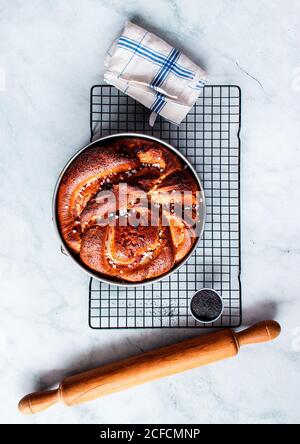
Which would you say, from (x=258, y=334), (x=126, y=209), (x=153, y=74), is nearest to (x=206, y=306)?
(x=258, y=334)

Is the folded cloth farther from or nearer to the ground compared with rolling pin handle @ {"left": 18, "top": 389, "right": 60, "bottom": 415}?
farther from the ground

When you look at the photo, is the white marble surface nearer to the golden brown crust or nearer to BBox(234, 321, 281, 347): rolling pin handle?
BBox(234, 321, 281, 347): rolling pin handle

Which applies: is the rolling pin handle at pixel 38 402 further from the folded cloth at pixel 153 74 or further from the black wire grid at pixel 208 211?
the folded cloth at pixel 153 74

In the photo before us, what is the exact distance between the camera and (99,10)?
69.3 inches

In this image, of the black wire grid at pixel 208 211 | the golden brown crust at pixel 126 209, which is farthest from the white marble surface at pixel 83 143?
the golden brown crust at pixel 126 209

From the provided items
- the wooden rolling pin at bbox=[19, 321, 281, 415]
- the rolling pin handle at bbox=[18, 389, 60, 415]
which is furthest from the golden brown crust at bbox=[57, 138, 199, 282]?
the rolling pin handle at bbox=[18, 389, 60, 415]

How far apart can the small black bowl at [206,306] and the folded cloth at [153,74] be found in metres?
0.59

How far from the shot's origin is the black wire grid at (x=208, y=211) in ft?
5.65

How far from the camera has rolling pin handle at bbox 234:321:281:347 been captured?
167 cm

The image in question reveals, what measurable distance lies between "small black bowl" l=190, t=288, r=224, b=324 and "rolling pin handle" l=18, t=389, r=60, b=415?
56cm

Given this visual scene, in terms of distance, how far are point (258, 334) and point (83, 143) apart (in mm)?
900

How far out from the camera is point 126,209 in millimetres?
1468
